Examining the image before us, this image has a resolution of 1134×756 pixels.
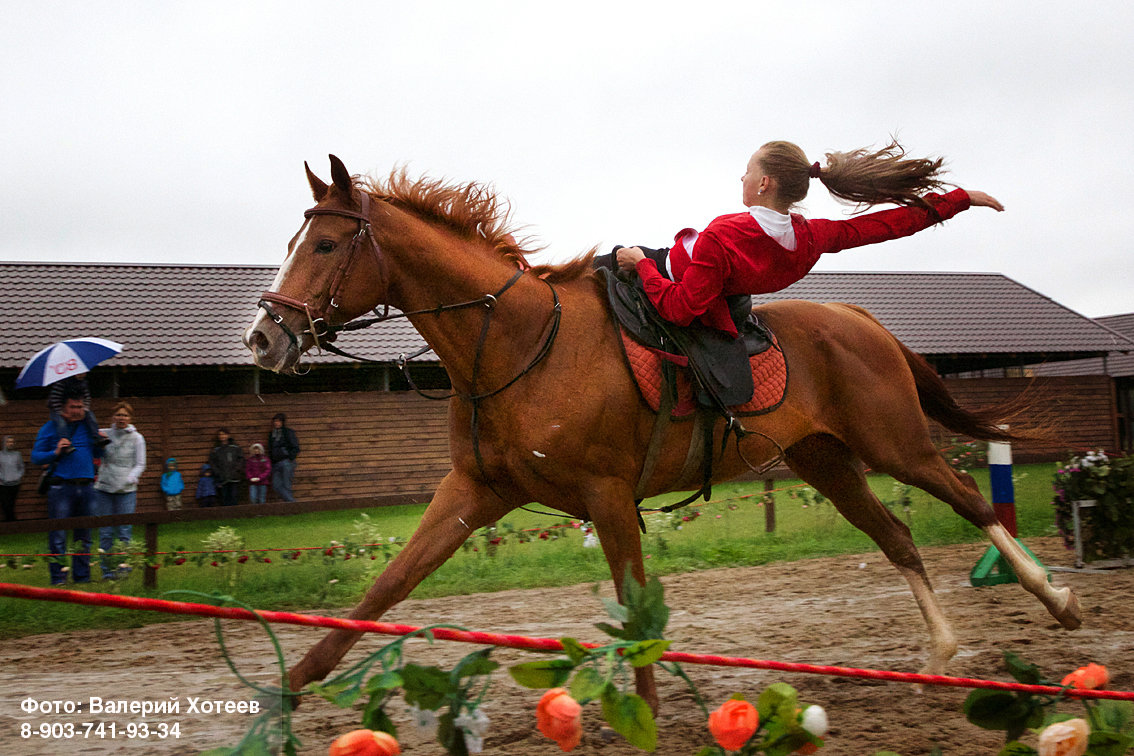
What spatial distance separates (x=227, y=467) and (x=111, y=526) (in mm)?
4757

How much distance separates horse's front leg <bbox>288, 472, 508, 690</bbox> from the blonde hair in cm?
189

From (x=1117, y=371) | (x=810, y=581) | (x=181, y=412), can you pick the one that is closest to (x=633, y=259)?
(x=810, y=581)

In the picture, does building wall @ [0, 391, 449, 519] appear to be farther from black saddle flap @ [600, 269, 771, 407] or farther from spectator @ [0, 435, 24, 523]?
black saddle flap @ [600, 269, 771, 407]

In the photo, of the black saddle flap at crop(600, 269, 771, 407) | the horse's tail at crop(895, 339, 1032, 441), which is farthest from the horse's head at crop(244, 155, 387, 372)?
the horse's tail at crop(895, 339, 1032, 441)

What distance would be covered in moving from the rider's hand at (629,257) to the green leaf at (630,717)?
2682 mm

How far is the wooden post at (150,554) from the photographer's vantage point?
6.96 m

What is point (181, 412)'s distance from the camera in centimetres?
1344

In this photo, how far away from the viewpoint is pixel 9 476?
10.5 meters

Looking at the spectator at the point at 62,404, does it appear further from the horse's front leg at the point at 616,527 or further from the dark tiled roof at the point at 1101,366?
the dark tiled roof at the point at 1101,366

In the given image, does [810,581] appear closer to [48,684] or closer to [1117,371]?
[48,684]

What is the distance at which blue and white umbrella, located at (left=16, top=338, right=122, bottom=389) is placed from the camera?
7523 mm

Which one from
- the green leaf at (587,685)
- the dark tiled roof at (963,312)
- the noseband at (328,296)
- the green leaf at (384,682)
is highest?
the dark tiled roof at (963,312)

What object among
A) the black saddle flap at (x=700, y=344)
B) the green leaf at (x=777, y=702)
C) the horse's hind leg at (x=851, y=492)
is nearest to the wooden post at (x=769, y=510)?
the horse's hind leg at (x=851, y=492)

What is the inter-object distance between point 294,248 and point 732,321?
73.8 inches
